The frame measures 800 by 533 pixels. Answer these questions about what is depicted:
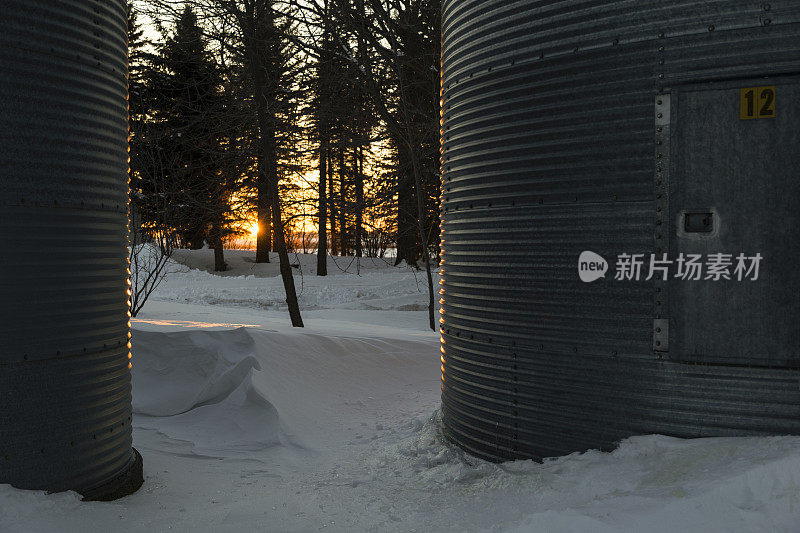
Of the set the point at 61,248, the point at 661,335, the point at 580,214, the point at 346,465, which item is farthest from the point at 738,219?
the point at 61,248

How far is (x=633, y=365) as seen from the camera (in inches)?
156

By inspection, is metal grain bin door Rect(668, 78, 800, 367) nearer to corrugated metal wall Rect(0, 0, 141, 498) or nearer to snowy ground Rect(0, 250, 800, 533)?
snowy ground Rect(0, 250, 800, 533)

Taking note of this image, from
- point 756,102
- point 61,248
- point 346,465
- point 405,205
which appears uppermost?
point 405,205

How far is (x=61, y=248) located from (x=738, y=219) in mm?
3897

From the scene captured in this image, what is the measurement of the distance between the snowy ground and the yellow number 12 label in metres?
1.74

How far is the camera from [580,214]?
4.17m

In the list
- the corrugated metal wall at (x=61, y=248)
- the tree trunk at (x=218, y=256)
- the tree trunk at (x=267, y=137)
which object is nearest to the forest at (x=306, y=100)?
the tree trunk at (x=267, y=137)

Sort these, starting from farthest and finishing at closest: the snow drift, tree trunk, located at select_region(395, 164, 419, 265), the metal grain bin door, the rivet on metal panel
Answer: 1. tree trunk, located at select_region(395, 164, 419, 265)
2. the snow drift
3. the rivet on metal panel
4. the metal grain bin door

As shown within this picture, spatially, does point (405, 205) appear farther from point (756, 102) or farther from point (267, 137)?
point (756, 102)

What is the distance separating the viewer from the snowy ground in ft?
10.5

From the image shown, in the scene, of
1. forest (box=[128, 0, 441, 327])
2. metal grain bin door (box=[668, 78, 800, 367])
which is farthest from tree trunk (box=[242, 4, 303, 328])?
metal grain bin door (box=[668, 78, 800, 367])

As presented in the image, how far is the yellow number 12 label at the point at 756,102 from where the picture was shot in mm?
3600

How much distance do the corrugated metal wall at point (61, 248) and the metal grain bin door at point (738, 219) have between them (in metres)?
3.53

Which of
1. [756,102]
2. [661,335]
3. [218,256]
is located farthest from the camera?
[218,256]
